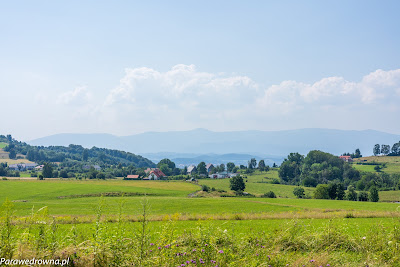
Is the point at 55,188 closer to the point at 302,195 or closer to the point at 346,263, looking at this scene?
the point at 302,195

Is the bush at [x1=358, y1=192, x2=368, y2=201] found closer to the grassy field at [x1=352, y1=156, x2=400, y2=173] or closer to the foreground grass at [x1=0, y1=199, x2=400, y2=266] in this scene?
the grassy field at [x1=352, y1=156, x2=400, y2=173]

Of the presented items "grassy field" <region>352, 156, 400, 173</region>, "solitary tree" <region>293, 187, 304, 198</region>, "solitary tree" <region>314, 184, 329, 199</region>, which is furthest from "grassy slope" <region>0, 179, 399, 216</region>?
"grassy field" <region>352, 156, 400, 173</region>

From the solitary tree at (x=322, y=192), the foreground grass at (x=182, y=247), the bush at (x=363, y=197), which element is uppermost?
the foreground grass at (x=182, y=247)

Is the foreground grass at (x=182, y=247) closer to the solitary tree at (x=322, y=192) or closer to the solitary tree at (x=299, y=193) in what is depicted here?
the solitary tree at (x=322, y=192)

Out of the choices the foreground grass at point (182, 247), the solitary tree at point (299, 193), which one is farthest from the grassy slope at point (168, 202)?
Answer: the foreground grass at point (182, 247)

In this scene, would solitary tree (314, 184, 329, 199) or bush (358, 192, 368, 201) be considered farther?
bush (358, 192, 368, 201)

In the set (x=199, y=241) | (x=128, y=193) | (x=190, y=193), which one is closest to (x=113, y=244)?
(x=199, y=241)

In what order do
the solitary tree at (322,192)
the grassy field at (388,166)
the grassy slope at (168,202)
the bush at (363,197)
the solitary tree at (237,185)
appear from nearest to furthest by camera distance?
the grassy slope at (168,202), the solitary tree at (322,192), the bush at (363,197), the solitary tree at (237,185), the grassy field at (388,166)

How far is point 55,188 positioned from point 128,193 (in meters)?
21.3

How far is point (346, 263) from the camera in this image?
10453 millimetres

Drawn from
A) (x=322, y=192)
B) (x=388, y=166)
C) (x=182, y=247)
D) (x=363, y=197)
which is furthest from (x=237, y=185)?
(x=388, y=166)

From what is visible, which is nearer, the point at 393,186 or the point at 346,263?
the point at 346,263

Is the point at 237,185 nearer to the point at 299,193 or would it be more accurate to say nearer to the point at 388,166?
the point at 299,193

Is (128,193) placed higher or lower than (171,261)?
lower
